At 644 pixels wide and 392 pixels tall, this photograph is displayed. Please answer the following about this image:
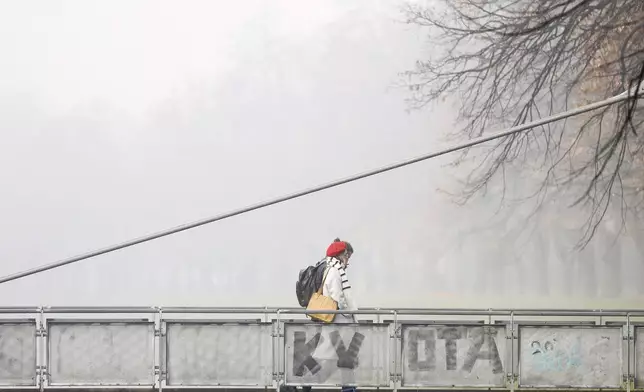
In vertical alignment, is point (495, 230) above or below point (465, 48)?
below

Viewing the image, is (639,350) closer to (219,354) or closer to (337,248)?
(337,248)

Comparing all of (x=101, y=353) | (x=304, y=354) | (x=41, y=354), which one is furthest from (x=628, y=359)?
(x=41, y=354)

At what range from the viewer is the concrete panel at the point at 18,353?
12164 mm

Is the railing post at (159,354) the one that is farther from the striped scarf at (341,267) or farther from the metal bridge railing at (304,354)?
the striped scarf at (341,267)

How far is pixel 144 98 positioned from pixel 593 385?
26.1ft

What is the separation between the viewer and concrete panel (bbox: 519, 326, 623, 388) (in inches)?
481

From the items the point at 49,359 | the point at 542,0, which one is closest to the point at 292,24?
the point at 542,0

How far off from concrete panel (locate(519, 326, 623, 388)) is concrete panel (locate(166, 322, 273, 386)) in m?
2.66

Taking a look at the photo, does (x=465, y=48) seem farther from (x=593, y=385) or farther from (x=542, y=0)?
(x=593, y=385)

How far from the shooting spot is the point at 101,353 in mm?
12156

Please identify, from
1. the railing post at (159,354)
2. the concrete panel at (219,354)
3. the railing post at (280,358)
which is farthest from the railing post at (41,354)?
the railing post at (280,358)

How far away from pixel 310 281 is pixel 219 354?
1264mm

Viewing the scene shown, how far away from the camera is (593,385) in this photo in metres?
12.2

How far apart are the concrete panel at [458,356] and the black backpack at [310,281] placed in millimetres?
1053
